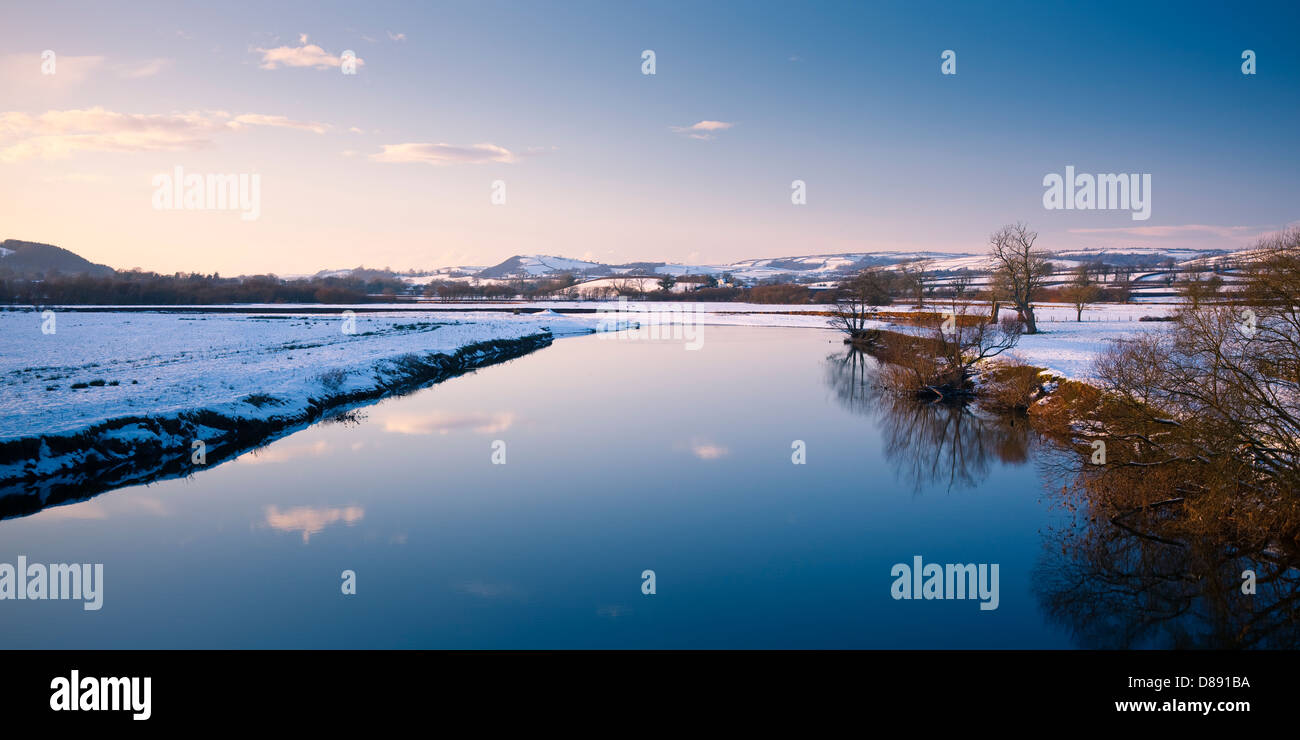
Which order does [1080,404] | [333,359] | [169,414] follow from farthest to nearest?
[333,359] → [1080,404] → [169,414]

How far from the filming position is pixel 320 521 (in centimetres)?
1270

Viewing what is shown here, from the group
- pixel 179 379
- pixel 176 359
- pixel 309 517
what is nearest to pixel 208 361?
pixel 176 359

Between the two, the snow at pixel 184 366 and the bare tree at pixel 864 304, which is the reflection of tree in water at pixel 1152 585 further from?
the bare tree at pixel 864 304

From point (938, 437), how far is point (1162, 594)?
10476 mm

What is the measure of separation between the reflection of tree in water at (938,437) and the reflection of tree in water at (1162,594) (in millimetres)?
4232

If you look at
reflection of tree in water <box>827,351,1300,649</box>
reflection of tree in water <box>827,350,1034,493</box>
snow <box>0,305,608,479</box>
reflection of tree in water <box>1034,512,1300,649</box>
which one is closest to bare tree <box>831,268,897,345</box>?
Result: reflection of tree in water <box>827,350,1034,493</box>

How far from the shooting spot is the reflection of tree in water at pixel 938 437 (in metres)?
16.4

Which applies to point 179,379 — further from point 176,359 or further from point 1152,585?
point 1152,585

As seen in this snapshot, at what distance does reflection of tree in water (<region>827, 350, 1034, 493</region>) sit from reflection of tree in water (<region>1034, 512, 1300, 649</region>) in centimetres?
423
